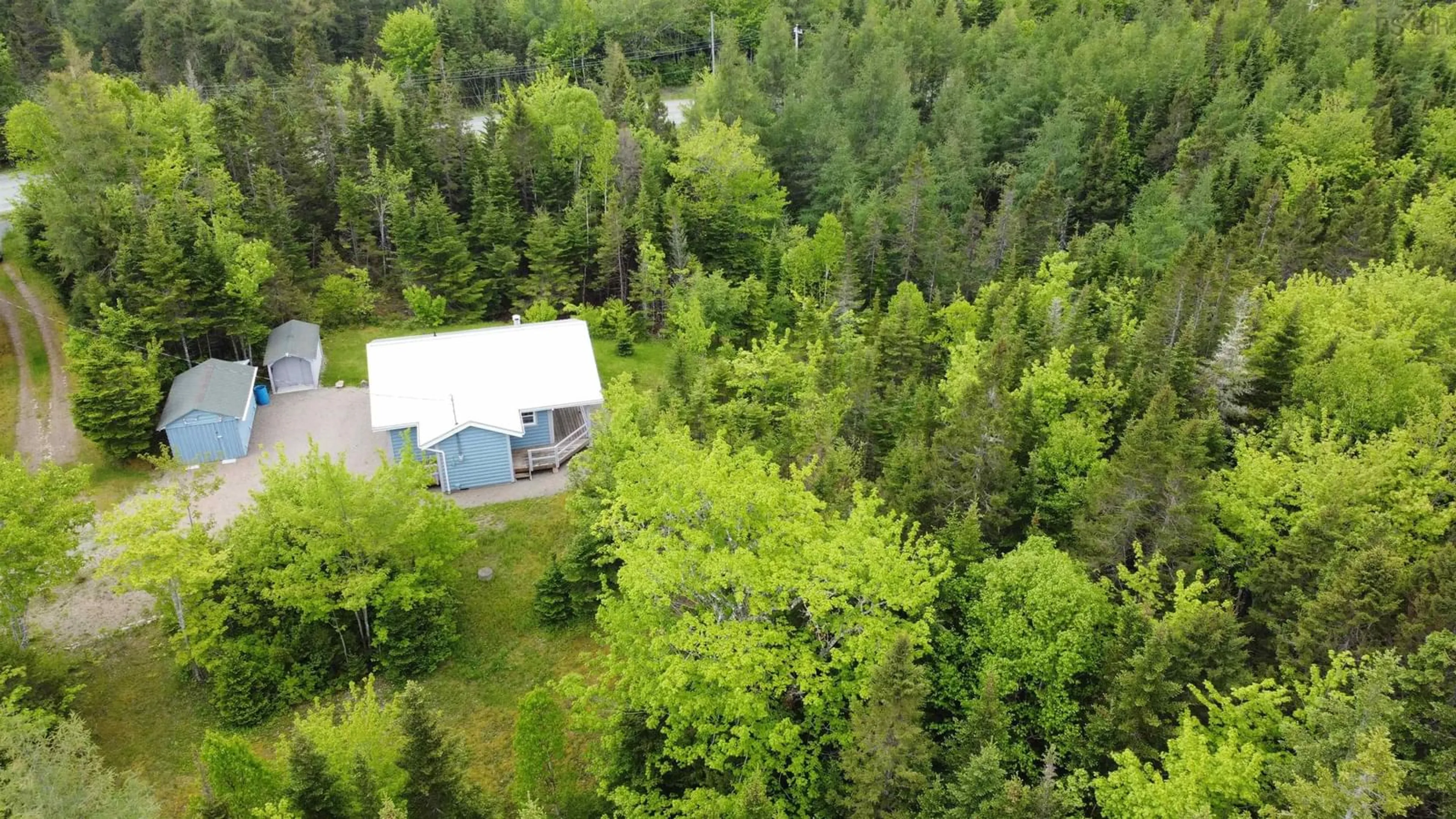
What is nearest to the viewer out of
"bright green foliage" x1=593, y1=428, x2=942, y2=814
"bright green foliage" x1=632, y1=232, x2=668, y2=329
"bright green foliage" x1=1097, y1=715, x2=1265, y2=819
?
"bright green foliage" x1=1097, y1=715, x2=1265, y2=819

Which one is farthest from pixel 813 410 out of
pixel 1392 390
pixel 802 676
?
pixel 1392 390

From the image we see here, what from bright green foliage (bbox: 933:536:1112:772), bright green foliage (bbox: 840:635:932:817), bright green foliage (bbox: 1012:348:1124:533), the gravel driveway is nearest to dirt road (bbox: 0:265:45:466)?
the gravel driveway

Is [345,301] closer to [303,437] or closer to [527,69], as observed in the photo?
[303,437]

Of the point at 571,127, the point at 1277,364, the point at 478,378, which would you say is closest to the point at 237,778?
the point at 478,378

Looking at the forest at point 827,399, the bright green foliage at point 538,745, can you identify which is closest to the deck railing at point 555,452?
the forest at point 827,399

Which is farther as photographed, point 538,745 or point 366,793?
point 538,745

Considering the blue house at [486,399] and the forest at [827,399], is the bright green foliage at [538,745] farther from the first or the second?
the blue house at [486,399]

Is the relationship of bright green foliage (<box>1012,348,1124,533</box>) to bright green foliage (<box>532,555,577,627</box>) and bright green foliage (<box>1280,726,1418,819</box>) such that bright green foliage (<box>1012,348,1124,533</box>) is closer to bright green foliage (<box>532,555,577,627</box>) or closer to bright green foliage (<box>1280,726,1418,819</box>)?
bright green foliage (<box>1280,726,1418,819</box>)
